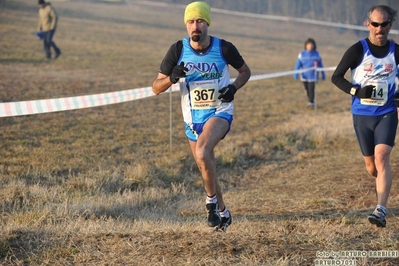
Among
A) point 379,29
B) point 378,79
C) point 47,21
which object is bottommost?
point 47,21

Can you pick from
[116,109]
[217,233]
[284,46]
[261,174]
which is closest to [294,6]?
[284,46]

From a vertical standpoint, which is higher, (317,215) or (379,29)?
(379,29)

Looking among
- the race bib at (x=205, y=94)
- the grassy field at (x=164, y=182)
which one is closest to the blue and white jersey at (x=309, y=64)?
the grassy field at (x=164, y=182)

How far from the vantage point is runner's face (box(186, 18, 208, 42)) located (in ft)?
21.1

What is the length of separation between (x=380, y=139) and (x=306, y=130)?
6.86 meters

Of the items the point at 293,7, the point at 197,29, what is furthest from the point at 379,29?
the point at 293,7

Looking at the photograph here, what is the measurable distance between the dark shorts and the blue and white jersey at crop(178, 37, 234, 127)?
4.42 feet

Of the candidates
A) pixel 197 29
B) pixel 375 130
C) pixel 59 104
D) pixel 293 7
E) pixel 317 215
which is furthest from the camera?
pixel 293 7

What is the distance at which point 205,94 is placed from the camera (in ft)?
21.5

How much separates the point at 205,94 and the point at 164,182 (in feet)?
10.6

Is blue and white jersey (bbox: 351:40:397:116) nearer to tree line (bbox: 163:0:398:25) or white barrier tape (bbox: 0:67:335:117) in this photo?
white barrier tape (bbox: 0:67:335:117)

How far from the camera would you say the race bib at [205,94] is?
6.54 metres

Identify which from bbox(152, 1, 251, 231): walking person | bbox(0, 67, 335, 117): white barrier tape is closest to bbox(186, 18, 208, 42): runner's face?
bbox(152, 1, 251, 231): walking person

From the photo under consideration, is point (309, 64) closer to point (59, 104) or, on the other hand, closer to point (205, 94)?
point (59, 104)
